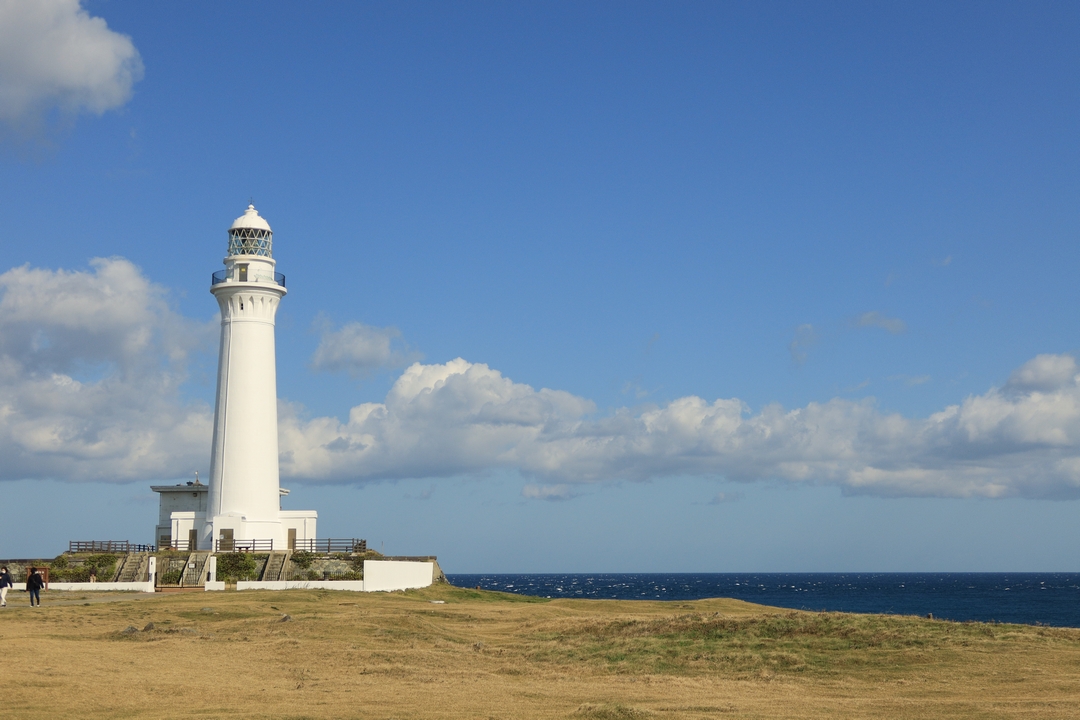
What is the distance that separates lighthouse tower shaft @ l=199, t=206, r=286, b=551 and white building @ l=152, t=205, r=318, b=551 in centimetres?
5

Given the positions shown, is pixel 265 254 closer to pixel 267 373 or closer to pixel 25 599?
pixel 267 373

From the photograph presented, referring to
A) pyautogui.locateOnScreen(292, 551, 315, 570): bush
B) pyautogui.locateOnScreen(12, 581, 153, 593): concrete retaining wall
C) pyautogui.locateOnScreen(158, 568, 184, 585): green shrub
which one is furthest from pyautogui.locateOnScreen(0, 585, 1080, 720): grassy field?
pyautogui.locateOnScreen(292, 551, 315, 570): bush

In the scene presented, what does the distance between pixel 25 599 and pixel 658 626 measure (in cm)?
2412

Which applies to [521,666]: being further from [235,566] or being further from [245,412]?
[245,412]

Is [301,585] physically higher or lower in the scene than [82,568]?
lower

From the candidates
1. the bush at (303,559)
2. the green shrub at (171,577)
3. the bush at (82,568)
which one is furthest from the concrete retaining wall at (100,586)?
the bush at (303,559)

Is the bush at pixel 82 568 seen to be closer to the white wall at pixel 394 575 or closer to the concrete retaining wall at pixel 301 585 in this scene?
the concrete retaining wall at pixel 301 585

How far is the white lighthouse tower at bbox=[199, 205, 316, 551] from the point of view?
51562 mm

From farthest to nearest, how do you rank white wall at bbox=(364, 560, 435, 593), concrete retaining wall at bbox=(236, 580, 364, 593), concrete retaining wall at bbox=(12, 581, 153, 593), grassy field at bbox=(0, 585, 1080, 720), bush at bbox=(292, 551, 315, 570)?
bush at bbox=(292, 551, 315, 570) → white wall at bbox=(364, 560, 435, 593) → concrete retaining wall at bbox=(236, 580, 364, 593) → concrete retaining wall at bbox=(12, 581, 153, 593) → grassy field at bbox=(0, 585, 1080, 720)

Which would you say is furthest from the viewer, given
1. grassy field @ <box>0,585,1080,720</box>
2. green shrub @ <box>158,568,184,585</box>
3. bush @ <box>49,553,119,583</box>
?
bush @ <box>49,553,119,583</box>

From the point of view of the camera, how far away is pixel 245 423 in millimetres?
51906

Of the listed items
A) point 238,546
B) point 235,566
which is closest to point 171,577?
point 235,566

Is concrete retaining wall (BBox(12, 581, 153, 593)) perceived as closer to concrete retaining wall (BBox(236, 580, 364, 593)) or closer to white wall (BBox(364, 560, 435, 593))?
concrete retaining wall (BBox(236, 580, 364, 593))

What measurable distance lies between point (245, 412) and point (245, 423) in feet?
1.80
